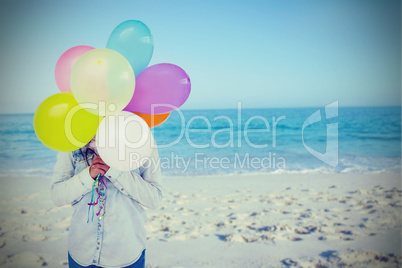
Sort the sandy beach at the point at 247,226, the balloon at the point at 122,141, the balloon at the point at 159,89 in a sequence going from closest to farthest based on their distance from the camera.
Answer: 1. the balloon at the point at 122,141
2. the balloon at the point at 159,89
3. the sandy beach at the point at 247,226

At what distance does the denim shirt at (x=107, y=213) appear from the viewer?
1283 millimetres

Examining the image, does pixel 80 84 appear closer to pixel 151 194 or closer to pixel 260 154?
pixel 151 194

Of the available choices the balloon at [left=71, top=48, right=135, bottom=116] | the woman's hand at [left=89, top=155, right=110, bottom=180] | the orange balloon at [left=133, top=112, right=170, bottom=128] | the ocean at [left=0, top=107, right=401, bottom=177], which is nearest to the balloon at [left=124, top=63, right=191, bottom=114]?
the orange balloon at [left=133, top=112, right=170, bottom=128]

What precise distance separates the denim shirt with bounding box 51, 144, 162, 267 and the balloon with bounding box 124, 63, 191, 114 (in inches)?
9.5

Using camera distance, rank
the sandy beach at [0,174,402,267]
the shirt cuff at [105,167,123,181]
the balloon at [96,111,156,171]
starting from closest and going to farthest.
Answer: the balloon at [96,111,156,171] → the shirt cuff at [105,167,123,181] → the sandy beach at [0,174,402,267]

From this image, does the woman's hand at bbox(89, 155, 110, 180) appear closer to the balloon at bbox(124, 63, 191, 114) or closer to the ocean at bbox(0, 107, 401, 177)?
the balloon at bbox(124, 63, 191, 114)

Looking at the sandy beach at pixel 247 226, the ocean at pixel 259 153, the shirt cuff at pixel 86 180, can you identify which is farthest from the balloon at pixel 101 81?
the ocean at pixel 259 153

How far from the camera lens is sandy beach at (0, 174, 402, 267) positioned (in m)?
2.64

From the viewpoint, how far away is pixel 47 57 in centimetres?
883

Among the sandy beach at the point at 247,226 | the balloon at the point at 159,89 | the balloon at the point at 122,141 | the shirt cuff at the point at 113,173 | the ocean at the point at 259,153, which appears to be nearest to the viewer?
the balloon at the point at 122,141

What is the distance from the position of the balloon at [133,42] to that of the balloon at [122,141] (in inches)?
15.3

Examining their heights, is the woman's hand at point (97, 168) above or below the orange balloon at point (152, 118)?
below

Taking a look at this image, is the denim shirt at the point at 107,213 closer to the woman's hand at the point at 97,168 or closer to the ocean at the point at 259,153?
the woman's hand at the point at 97,168

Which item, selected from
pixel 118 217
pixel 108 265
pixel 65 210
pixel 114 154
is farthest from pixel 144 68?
pixel 65 210
